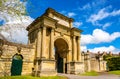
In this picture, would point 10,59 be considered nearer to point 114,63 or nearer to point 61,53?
point 61,53

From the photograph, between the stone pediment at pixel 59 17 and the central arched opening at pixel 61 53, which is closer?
the stone pediment at pixel 59 17

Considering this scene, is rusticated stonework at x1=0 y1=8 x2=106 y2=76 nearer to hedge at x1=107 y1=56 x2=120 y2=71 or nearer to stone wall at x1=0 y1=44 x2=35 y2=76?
stone wall at x1=0 y1=44 x2=35 y2=76

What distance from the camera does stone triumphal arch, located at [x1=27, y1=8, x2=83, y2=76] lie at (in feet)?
62.6

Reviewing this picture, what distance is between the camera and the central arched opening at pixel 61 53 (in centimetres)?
2464

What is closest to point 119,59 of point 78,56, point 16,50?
point 78,56

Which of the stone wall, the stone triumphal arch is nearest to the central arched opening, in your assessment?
the stone triumphal arch

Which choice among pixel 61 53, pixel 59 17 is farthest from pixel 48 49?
pixel 59 17

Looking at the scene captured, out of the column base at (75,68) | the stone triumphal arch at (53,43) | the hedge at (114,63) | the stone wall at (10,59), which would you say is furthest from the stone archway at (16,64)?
the hedge at (114,63)

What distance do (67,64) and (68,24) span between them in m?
7.79

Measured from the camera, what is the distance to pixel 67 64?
79.3ft

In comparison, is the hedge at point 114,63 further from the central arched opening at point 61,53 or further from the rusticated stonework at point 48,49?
the central arched opening at point 61,53

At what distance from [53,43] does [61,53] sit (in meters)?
5.34

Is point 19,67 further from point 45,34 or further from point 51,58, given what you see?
point 45,34

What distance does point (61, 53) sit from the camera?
2548 cm
